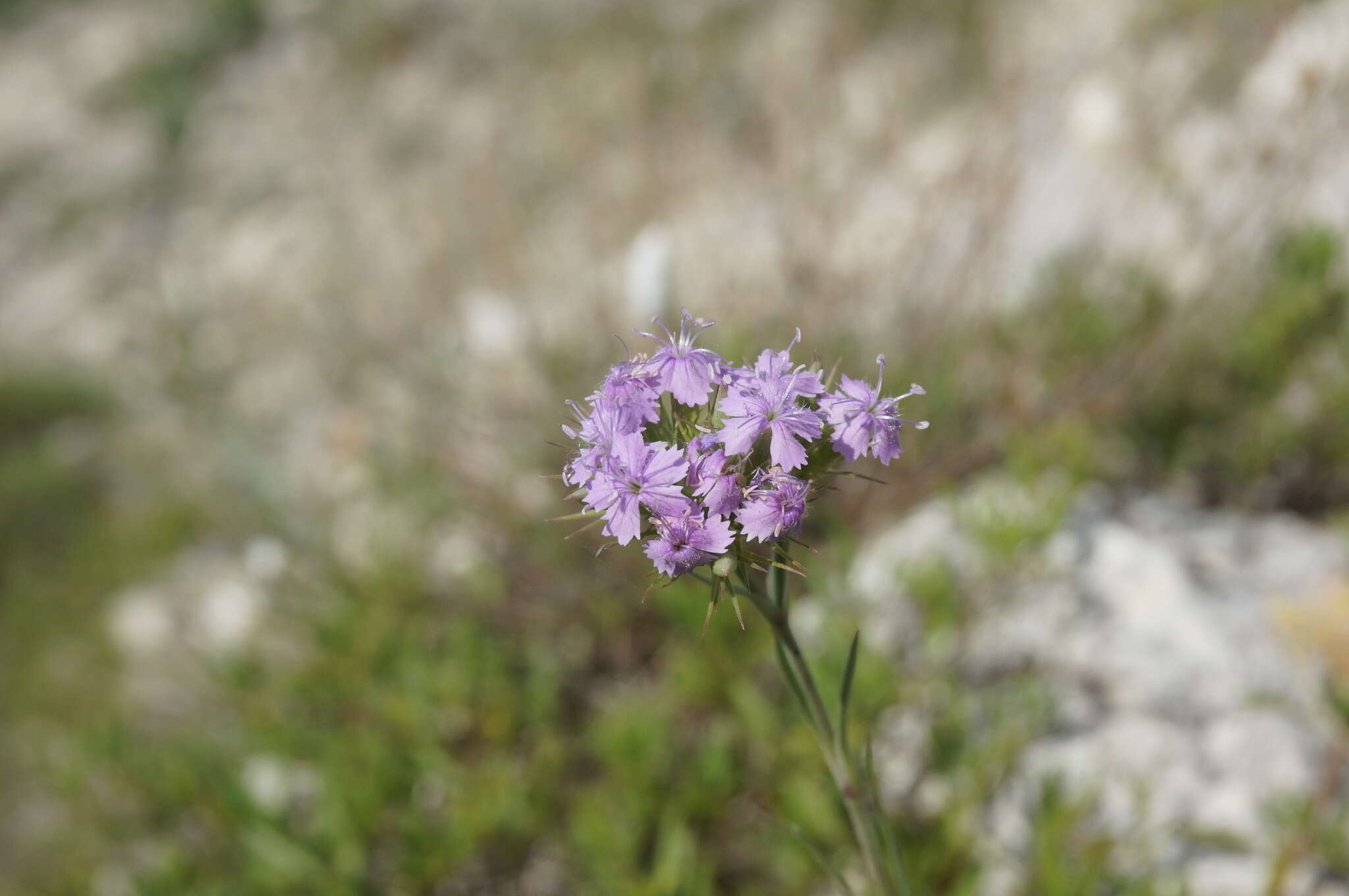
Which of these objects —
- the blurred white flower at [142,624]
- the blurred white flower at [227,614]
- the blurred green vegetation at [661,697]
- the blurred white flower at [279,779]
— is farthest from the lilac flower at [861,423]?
the blurred white flower at [142,624]

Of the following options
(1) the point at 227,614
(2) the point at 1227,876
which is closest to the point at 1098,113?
(2) the point at 1227,876

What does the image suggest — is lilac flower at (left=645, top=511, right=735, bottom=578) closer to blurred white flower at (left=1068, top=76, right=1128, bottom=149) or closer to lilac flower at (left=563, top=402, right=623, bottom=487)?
lilac flower at (left=563, top=402, right=623, bottom=487)

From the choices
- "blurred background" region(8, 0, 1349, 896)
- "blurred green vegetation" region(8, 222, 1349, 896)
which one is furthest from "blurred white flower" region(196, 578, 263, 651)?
"blurred green vegetation" region(8, 222, 1349, 896)

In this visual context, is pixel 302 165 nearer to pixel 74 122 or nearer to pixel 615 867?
pixel 74 122

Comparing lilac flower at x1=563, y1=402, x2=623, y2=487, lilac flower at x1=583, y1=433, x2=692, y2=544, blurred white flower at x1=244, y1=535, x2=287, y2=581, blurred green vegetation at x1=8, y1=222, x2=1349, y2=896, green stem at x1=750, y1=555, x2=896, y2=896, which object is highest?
blurred white flower at x1=244, y1=535, x2=287, y2=581

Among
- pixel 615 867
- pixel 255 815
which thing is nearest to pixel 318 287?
pixel 255 815

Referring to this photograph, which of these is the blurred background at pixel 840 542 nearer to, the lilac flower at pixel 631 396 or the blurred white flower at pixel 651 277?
the blurred white flower at pixel 651 277
